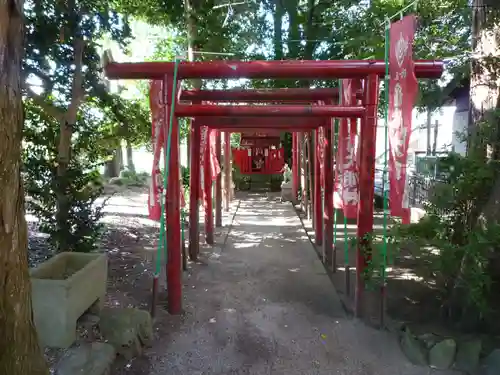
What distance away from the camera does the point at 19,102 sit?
2.39 metres

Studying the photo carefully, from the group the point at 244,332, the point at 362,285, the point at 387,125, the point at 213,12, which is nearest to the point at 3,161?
the point at 244,332

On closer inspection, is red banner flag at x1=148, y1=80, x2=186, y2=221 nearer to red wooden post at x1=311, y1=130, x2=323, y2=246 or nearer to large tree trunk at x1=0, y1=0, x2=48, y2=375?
large tree trunk at x1=0, y1=0, x2=48, y2=375

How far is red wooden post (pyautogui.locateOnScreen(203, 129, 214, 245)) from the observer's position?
8.92 metres

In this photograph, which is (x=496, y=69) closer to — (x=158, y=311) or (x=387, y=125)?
(x=387, y=125)

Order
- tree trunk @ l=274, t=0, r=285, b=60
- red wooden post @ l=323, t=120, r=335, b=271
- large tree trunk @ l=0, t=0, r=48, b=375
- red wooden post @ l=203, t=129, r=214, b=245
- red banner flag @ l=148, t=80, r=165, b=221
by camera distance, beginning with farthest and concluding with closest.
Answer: tree trunk @ l=274, t=0, r=285, b=60, red wooden post @ l=203, t=129, r=214, b=245, red wooden post @ l=323, t=120, r=335, b=271, red banner flag @ l=148, t=80, r=165, b=221, large tree trunk @ l=0, t=0, r=48, b=375

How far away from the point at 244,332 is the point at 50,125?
3.63 meters

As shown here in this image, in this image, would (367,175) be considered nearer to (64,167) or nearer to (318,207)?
(64,167)

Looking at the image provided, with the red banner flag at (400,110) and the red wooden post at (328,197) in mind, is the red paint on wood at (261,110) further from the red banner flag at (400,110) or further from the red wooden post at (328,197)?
the red wooden post at (328,197)

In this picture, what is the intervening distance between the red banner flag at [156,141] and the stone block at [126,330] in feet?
3.90

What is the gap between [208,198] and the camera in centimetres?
906

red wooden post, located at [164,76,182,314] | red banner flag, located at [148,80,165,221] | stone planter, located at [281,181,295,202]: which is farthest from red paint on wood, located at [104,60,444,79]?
stone planter, located at [281,181,295,202]

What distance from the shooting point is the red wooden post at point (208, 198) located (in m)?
8.92

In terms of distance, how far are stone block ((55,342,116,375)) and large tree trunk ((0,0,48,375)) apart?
2.92ft

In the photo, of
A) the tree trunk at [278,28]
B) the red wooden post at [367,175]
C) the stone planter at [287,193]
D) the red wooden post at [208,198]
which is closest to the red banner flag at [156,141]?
the red wooden post at [367,175]
